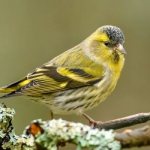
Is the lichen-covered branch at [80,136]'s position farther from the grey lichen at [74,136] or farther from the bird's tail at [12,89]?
the bird's tail at [12,89]

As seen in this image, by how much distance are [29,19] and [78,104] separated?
371 centimetres

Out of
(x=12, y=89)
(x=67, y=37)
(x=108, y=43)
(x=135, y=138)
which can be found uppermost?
(x=67, y=37)

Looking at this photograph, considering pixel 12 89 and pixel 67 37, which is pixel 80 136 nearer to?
pixel 12 89

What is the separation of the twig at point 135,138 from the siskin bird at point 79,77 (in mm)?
2136

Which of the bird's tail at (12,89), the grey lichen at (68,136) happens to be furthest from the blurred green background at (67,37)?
the grey lichen at (68,136)

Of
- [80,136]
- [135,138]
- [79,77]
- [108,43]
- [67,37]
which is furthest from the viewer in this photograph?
[67,37]

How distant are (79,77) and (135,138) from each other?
8.92 feet

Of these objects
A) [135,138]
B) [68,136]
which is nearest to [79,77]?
[68,136]

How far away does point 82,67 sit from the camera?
533cm

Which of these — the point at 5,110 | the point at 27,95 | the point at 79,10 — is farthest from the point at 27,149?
the point at 79,10

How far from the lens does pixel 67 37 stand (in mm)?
8086

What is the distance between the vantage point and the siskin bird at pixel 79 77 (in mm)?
4918

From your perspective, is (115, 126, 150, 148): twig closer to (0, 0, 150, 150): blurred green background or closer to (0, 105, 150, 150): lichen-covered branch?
(0, 105, 150, 150): lichen-covered branch

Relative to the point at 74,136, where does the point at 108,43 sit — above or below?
above
